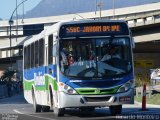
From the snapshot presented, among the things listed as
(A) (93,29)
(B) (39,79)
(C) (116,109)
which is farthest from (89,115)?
(A) (93,29)

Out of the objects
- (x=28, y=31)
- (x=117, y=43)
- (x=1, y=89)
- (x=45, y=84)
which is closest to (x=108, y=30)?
(x=117, y=43)

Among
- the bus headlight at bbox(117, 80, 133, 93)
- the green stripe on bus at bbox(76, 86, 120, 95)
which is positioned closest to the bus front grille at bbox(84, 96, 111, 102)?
the green stripe on bus at bbox(76, 86, 120, 95)

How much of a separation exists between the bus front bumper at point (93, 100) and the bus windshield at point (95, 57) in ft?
2.16

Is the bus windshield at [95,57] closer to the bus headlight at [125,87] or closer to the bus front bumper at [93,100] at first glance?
the bus headlight at [125,87]

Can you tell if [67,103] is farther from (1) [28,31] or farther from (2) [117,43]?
(1) [28,31]

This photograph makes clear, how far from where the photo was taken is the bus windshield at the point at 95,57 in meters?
18.8

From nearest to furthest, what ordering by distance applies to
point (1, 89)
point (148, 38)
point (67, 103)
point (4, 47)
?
point (67, 103), point (148, 38), point (1, 89), point (4, 47)

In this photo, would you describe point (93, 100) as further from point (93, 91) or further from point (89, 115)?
point (89, 115)

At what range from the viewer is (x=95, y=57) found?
19.0m

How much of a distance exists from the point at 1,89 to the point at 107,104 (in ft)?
171

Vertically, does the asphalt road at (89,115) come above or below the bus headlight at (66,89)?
below

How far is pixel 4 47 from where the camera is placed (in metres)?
98.0

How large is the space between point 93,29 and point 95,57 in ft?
3.42

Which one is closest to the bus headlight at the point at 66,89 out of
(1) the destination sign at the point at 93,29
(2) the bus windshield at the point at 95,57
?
(2) the bus windshield at the point at 95,57
